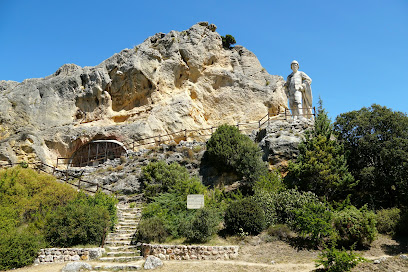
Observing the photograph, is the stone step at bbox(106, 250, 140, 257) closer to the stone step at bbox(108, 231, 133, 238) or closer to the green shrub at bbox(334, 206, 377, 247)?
the stone step at bbox(108, 231, 133, 238)

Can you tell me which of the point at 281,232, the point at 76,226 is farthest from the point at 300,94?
the point at 76,226

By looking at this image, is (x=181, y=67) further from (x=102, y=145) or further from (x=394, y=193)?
(x=394, y=193)

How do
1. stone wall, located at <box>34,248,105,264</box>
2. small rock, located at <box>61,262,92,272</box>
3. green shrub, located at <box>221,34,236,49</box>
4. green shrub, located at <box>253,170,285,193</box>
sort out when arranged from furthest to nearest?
green shrub, located at <box>221,34,236,49</box> → green shrub, located at <box>253,170,285,193</box> → stone wall, located at <box>34,248,105,264</box> → small rock, located at <box>61,262,92,272</box>

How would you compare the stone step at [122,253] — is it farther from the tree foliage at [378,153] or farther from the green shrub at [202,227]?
the tree foliage at [378,153]

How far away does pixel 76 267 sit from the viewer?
10.8 metres

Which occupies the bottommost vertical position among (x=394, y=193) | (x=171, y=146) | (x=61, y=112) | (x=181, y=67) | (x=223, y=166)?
(x=394, y=193)

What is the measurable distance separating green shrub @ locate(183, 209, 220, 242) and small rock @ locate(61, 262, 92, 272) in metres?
3.44

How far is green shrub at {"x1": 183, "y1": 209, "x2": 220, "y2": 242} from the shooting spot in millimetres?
12383

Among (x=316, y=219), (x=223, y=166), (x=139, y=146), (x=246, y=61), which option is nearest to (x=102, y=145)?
(x=139, y=146)

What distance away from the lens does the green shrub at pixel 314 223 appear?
11688 mm

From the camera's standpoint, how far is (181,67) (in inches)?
1215

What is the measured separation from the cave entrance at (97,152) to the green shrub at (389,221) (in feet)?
59.6

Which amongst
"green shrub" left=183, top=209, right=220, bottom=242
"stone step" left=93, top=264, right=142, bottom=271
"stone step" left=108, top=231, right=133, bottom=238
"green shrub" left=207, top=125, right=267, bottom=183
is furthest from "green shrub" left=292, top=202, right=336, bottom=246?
"stone step" left=108, top=231, right=133, bottom=238

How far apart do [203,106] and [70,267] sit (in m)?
21.6
